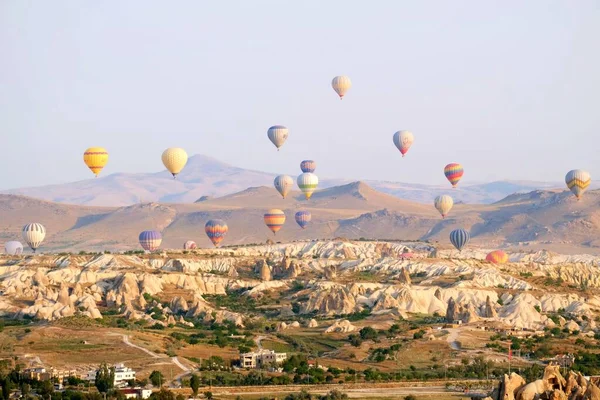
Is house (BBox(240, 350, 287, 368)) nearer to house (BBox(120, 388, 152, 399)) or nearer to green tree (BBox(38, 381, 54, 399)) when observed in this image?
house (BBox(120, 388, 152, 399))

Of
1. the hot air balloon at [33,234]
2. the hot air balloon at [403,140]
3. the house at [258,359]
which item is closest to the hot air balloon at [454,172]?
the hot air balloon at [403,140]


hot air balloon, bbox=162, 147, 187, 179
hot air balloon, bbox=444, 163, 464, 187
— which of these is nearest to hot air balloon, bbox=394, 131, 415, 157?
hot air balloon, bbox=444, 163, 464, 187

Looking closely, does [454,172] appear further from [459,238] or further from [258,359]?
[258,359]

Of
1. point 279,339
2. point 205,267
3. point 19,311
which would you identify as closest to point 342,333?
point 279,339

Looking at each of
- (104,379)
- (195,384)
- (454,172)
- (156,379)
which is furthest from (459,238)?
(104,379)

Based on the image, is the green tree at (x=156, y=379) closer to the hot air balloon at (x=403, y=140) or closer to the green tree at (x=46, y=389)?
the green tree at (x=46, y=389)
